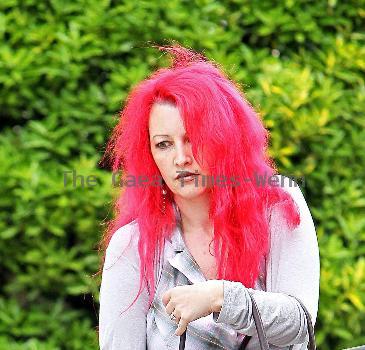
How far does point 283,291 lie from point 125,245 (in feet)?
1.51

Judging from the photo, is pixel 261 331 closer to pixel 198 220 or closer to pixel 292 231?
pixel 292 231

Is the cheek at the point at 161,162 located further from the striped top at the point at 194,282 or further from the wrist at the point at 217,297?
the wrist at the point at 217,297

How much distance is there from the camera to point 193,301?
1.98 meters

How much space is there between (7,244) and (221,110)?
5.15 feet

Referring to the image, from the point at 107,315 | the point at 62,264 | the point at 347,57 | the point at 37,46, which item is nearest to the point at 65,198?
the point at 62,264

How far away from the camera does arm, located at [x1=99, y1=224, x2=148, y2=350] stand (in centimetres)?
236

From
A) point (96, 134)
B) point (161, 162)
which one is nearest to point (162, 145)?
point (161, 162)

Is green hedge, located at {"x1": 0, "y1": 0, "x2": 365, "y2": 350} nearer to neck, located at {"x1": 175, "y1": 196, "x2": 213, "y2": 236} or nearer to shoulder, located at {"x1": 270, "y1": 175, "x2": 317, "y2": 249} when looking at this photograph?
neck, located at {"x1": 175, "y1": 196, "x2": 213, "y2": 236}

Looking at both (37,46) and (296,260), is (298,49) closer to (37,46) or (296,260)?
(37,46)

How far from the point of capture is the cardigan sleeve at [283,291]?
6.64 feet

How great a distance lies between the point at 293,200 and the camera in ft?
7.70

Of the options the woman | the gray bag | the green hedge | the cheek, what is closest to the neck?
the woman

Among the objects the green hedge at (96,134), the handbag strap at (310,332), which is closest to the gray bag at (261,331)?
the handbag strap at (310,332)

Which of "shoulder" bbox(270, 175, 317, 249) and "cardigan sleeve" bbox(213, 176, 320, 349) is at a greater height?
"shoulder" bbox(270, 175, 317, 249)
